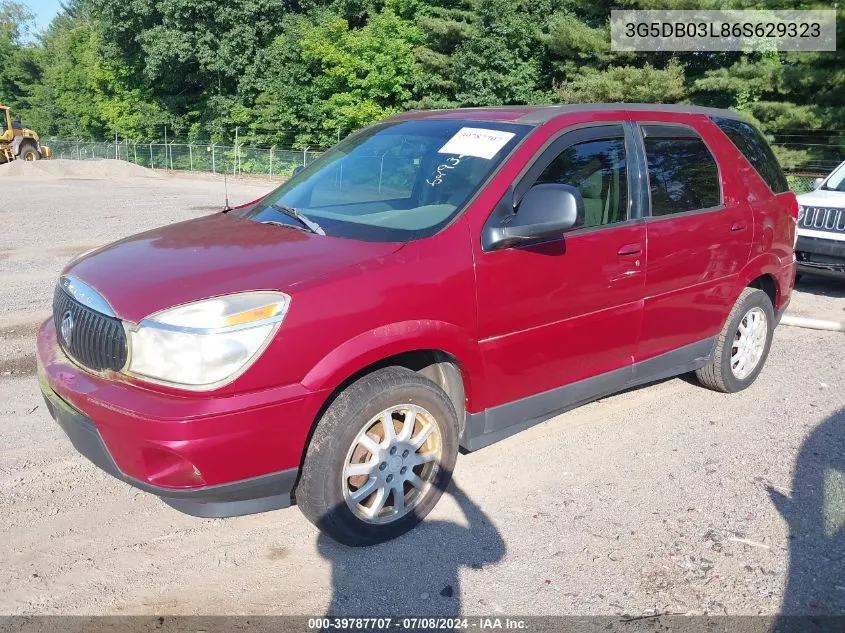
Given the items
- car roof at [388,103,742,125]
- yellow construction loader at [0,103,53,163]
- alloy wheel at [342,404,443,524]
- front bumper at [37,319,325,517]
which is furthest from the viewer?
yellow construction loader at [0,103,53,163]

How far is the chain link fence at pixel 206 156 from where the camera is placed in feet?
117

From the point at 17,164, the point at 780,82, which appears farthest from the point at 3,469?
the point at 17,164

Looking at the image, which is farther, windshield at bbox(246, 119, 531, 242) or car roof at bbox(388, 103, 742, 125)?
car roof at bbox(388, 103, 742, 125)

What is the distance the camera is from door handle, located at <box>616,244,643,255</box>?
415 centimetres

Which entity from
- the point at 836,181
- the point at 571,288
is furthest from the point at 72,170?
the point at 571,288

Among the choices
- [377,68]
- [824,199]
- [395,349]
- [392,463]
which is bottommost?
[392,463]

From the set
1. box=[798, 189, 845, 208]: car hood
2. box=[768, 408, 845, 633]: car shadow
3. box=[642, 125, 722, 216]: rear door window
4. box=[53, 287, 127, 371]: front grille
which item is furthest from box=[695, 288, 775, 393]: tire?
box=[53, 287, 127, 371]: front grille

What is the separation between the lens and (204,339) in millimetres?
2854

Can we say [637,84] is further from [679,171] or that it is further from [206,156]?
[206,156]

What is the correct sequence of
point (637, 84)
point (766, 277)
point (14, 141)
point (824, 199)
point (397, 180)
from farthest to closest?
point (14, 141) → point (637, 84) → point (824, 199) → point (766, 277) → point (397, 180)

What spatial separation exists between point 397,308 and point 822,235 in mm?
7117

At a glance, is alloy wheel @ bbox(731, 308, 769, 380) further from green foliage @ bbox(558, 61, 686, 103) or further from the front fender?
green foliage @ bbox(558, 61, 686, 103)

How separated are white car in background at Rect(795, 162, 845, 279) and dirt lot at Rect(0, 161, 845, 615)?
383 cm

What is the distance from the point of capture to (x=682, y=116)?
481 cm
